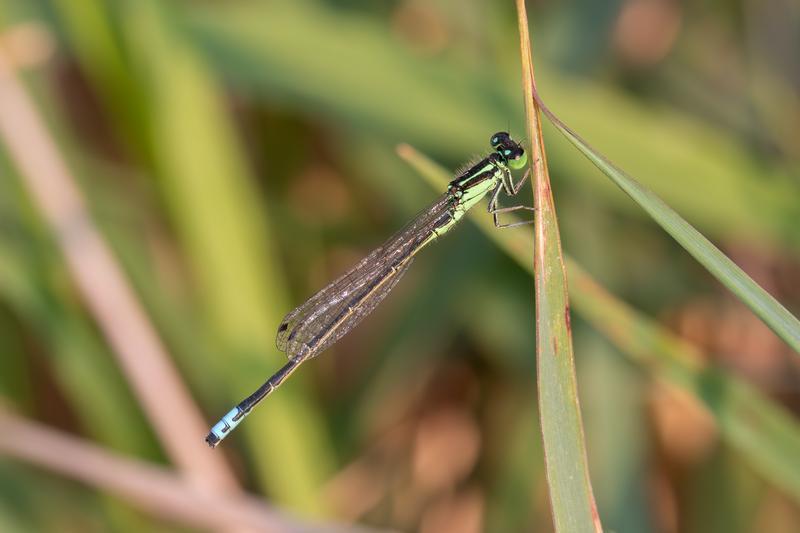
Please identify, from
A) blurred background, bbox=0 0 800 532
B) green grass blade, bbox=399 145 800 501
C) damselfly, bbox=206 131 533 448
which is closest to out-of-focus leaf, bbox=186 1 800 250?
blurred background, bbox=0 0 800 532

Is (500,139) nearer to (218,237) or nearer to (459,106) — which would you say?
(459,106)

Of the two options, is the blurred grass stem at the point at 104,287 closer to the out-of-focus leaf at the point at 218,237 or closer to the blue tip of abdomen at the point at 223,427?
the out-of-focus leaf at the point at 218,237

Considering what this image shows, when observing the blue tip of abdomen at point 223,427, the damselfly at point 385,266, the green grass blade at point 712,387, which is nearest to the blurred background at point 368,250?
the damselfly at point 385,266

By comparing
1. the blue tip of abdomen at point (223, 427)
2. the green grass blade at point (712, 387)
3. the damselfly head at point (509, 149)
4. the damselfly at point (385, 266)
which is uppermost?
the damselfly head at point (509, 149)

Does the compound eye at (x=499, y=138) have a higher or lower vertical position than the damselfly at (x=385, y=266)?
higher

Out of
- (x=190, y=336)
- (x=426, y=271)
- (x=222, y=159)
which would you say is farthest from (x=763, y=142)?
(x=190, y=336)

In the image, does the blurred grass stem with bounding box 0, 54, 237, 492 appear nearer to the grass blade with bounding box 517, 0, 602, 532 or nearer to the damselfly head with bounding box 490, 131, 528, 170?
the damselfly head with bounding box 490, 131, 528, 170

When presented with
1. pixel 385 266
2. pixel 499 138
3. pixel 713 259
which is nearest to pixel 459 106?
pixel 499 138
